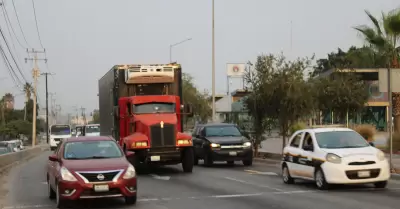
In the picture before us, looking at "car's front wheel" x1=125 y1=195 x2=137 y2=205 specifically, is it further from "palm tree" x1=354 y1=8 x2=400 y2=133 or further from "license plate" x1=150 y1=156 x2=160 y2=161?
"palm tree" x1=354 y1=8 x2=400 y2=133

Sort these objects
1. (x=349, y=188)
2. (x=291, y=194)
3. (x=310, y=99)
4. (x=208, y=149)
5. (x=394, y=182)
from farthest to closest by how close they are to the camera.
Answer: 1. (x=310, y=99)
2. (x=208, y=149)
3. (x=394, y=182)
4. (x=349, y=188)
5. (x=291, y=194)

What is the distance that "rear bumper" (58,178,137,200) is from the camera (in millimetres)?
11969

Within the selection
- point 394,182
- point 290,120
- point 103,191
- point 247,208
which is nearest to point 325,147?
point 394,182

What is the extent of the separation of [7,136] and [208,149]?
280 ft

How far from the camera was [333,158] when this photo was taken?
14.5 meters

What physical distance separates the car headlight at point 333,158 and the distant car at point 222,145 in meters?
9.27

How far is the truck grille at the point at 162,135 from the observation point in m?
20.4

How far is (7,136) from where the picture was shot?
335 feet

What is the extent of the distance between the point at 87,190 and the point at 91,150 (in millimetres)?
1648

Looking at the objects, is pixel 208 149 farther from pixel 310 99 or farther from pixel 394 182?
pixel 394 182

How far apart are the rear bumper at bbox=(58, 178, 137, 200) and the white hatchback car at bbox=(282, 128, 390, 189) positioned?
519 cm

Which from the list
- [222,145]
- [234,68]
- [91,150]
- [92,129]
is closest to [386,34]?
[222,145]

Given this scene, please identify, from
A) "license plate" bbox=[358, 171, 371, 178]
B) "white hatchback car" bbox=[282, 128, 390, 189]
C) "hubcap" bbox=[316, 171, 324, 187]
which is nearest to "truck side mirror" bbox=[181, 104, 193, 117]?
"white hatchback car" bbox=[282, 128, 390, 189]

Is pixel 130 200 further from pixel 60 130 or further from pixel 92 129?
pixel 60 130
